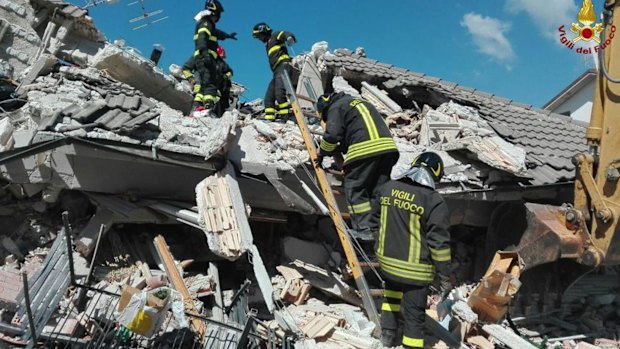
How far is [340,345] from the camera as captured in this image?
4.48 metres

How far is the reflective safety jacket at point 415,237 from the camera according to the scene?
4.21 meters

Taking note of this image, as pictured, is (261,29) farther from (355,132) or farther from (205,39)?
(355,132)

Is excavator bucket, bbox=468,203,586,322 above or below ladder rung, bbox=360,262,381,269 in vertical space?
above

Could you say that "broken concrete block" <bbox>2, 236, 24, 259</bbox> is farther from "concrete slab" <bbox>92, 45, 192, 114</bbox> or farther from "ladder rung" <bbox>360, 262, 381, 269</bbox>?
"concrete slab" <bbox>92, 45, 192, 114</bbox>

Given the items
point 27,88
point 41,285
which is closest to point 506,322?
point 41,285

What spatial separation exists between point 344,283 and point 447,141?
2437mm

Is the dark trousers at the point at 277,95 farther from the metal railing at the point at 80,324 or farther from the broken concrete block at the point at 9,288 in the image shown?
the broken concrete block at the point at 9,288

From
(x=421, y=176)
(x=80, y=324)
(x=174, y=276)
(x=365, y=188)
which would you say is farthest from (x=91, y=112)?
(x=421, y=176)

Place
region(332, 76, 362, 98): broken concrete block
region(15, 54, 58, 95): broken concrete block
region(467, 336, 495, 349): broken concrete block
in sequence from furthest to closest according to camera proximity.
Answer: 1. region(332, 76, 362, 98): broken concrete block
2. region(15, 54, 58, 95): broken concrete block
3. region(467, 336, 495, 349): broken concrete block

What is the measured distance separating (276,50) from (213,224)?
12.2 feet

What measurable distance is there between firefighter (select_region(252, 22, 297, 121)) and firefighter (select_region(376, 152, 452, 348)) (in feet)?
11.1

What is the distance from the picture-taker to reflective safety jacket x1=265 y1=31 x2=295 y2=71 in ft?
25.6

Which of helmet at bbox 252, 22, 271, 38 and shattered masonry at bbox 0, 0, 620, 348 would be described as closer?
shattered masonry at bbox 0, 0, 620, 348

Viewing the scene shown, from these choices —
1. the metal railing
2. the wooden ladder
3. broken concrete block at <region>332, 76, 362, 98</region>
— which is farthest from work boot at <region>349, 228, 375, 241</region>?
broken concrete block at <region>332, 76, 362, 98</region>
